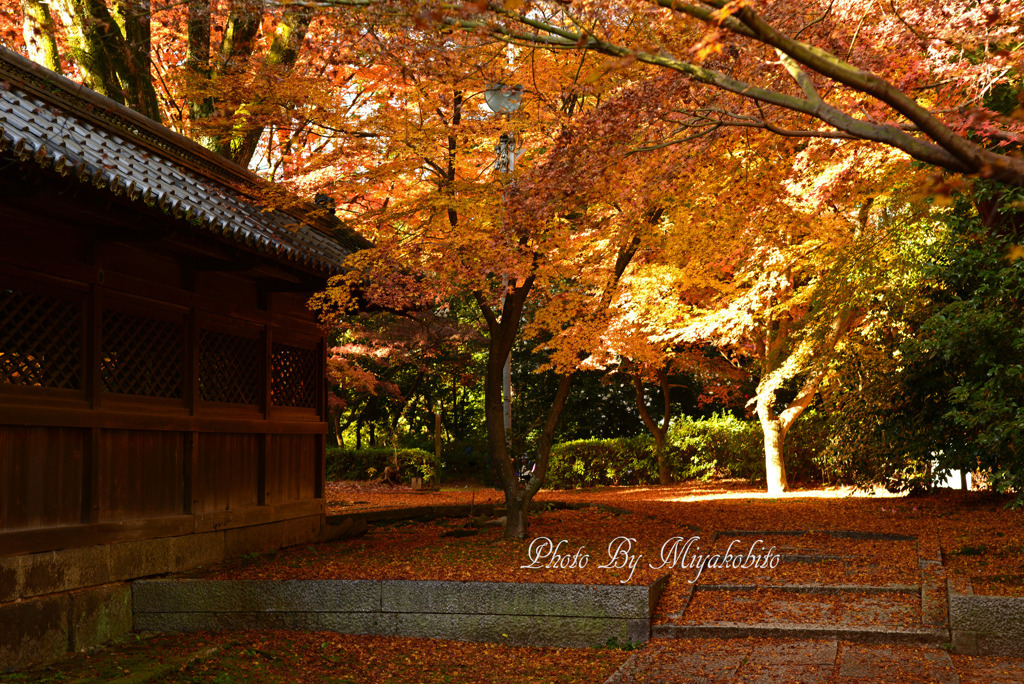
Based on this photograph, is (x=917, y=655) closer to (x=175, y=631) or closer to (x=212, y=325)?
(x=175, y=631)

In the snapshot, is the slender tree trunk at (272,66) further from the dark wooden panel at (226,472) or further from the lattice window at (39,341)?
the dark wooden panel at (226,472)

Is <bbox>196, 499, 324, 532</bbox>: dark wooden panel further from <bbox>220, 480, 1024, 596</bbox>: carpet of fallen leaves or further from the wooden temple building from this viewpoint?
<bbox>220, 480, 1024, 596</bbox>: carpet of fallen leaves

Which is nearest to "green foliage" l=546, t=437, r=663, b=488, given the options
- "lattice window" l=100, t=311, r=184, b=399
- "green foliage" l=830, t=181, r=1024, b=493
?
"green foliage" l=830, t=181, r=1024, b=493

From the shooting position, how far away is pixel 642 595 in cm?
742

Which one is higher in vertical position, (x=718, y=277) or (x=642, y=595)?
(x=718, y=277)

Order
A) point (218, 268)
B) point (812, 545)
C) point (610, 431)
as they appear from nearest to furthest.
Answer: point (218, 268), point (812, 545), point (610, 431)

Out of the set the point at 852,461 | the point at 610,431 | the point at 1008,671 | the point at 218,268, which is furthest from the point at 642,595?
the point at 610,431

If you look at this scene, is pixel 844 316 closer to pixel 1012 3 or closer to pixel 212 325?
pixel 1012 3

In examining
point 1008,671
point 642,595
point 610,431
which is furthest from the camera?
point 610,431

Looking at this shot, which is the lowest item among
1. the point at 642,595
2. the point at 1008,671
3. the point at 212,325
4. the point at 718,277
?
the point at 1008,671

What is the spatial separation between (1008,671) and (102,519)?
7.38 meters

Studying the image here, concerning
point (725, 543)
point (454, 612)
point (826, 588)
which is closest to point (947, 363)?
point (725, 543)

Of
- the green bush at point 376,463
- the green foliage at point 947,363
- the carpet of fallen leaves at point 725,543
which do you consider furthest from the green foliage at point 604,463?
the green foliage at point 947,363

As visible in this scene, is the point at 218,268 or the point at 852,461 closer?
the point at 218,268
